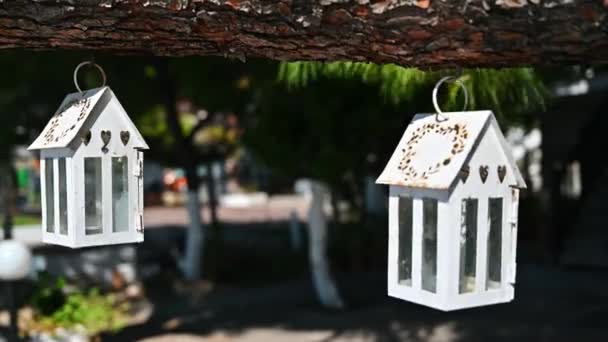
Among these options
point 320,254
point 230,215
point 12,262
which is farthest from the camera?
point 230,215

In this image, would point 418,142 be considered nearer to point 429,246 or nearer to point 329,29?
point 429,246

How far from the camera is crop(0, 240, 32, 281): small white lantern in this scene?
551 cm

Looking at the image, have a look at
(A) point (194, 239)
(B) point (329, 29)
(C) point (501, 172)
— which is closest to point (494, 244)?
(C) point (501, 172)

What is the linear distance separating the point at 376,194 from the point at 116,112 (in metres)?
12.9

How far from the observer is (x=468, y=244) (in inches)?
73.4

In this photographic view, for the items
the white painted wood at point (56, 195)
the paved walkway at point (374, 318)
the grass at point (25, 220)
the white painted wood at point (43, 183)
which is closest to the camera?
the white painted wood at point (56, 195)

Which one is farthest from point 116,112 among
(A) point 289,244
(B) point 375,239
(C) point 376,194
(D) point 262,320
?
(C) point 376,194

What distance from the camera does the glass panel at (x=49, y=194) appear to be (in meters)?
2.30

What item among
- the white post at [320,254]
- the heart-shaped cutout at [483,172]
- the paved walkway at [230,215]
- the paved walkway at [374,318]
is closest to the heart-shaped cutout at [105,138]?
the heart-shaped cutout at [483,172]

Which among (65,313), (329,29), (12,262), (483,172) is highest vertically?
(329,29)

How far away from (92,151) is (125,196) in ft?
0.61

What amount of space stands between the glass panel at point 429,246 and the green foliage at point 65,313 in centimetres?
643

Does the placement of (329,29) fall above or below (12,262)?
above

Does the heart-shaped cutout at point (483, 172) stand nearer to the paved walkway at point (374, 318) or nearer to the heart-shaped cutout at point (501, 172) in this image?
the heart-shaped cutout at point (501, 172)
